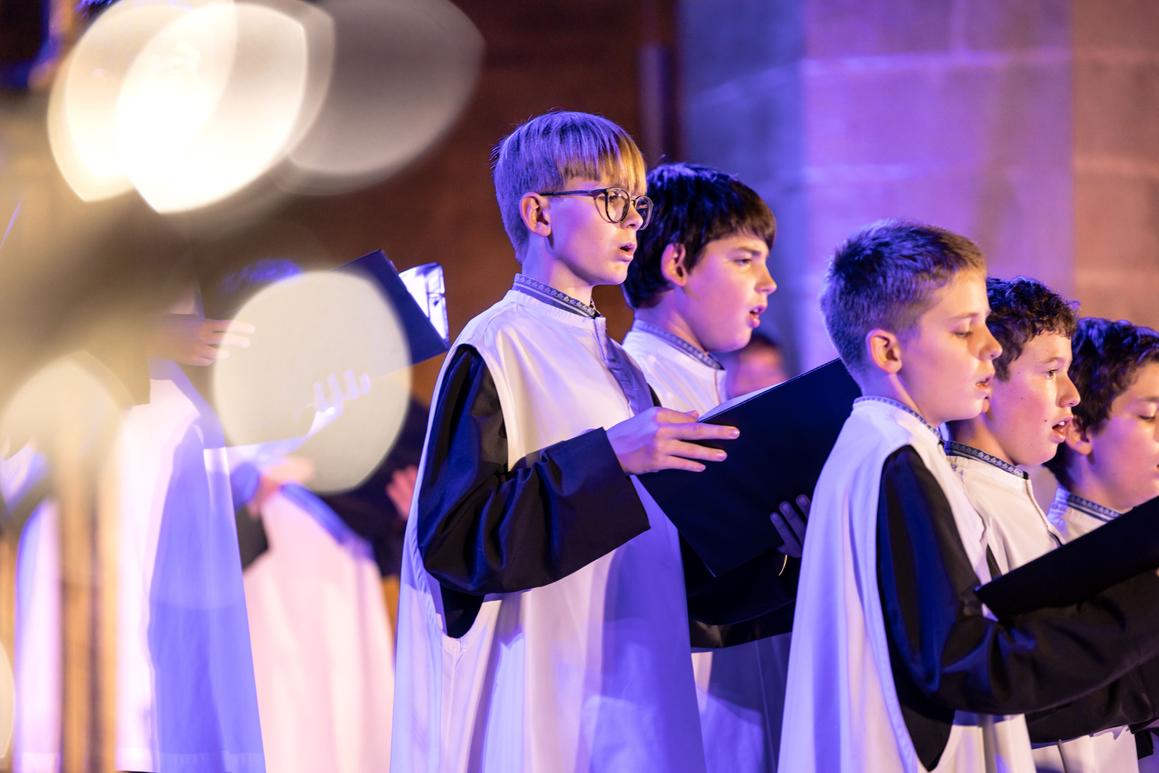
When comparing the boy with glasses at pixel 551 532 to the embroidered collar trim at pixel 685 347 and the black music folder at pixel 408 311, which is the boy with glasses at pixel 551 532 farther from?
the embroidered collar trim at pixel 685 347

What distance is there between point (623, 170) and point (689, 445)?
639 millimetres

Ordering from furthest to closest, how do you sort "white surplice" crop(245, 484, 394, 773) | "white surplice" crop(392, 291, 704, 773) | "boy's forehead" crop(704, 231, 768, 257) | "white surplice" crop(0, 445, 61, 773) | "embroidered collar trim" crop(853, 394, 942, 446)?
"white surplice" crop(245, 484, 394, 773)
"boy's forehead" crop(704, 231, 768, 257)
"white surplice" crop(0, 445, 61, 773)
"white surplice" crop(392, 291, 704, 773)
"embroidered collar trim" crop(853, 394, 942, 446)

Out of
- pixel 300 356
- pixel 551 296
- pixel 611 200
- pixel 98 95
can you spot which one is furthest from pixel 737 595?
pixel 98 95

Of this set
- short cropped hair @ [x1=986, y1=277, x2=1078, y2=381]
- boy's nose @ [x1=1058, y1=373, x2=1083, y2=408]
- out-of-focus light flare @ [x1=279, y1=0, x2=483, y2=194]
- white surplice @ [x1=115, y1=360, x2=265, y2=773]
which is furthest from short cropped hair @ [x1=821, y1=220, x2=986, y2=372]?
out-of-focus light flare @ [x1=279, y1=0, x2=483, y2=194]

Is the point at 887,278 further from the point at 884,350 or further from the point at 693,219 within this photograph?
the point at 693,219

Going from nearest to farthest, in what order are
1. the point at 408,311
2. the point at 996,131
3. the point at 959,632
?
the point at 959,632, the point at 408,311, the point at 996,131

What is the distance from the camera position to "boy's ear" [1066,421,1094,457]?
9.39 feet

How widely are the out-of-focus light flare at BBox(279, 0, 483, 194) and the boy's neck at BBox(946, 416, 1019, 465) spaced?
2.60 m

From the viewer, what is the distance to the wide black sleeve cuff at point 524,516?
2.11m

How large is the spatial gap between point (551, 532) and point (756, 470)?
1.11 ft

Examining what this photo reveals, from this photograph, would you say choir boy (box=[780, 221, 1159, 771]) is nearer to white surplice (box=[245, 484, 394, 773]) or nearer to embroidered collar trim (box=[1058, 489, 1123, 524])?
embroidered collar trim (box=[1058, 489, 1123, 524])

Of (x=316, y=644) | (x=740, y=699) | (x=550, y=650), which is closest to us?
(x=550, y=650)

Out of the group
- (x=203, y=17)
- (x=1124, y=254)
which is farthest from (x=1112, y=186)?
(x=203, y=17)

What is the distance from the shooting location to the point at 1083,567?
1.82 meters
